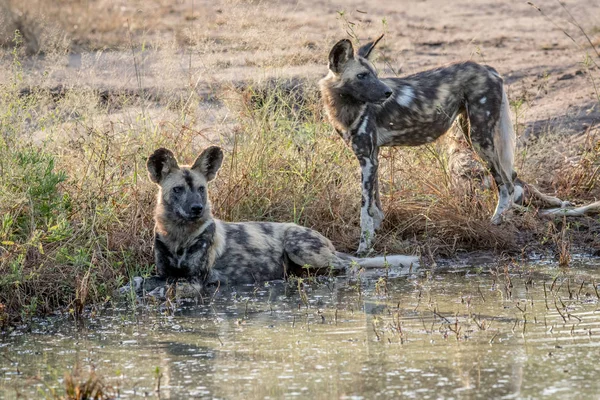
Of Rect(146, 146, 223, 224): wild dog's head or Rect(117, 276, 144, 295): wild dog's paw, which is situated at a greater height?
Rect(146, 146, 223, 224): wild dog's head

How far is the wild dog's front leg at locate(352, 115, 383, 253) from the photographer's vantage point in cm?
764

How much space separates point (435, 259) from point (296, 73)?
8.66ft

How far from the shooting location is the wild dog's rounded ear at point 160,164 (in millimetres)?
6613

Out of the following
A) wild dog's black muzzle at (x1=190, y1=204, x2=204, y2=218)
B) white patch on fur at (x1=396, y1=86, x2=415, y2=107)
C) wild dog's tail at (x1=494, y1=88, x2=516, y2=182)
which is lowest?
wild dog's black muzzle at (x1=190, y1=204, x2=204, y2=218)

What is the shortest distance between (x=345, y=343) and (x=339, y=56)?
3.04 metres

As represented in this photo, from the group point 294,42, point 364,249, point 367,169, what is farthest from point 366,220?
point 294,42

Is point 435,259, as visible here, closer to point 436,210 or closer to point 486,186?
point 436,210

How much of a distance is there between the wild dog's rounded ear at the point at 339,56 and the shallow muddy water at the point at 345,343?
169 cm

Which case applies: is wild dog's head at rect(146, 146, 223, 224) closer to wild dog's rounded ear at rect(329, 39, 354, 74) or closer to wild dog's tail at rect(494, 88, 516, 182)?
wild dog's rounded ear at rect(329, 39, 354, 74)

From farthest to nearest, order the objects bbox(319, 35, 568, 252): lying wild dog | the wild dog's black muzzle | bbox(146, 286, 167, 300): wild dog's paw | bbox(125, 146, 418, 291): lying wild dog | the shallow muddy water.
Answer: bbox(319, 35, 568, 252): lying wild dog, bbox(125, 146, 418, 291): lying wild dog, the wild dog's black muzzle, bbox(146, 286, 167, 300): wild dog's paw, the shallow muddy water

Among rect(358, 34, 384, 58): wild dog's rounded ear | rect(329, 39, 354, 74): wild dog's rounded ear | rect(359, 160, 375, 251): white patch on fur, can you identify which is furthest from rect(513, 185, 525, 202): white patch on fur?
rect(329, 39, 354, 74): wild dog's rounded ear

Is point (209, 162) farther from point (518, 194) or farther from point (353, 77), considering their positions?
point (518, 194)

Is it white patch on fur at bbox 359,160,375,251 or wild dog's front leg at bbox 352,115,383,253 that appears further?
wild dog's front leg at bbox 352,115,383,253

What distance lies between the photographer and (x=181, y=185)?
6.68m
